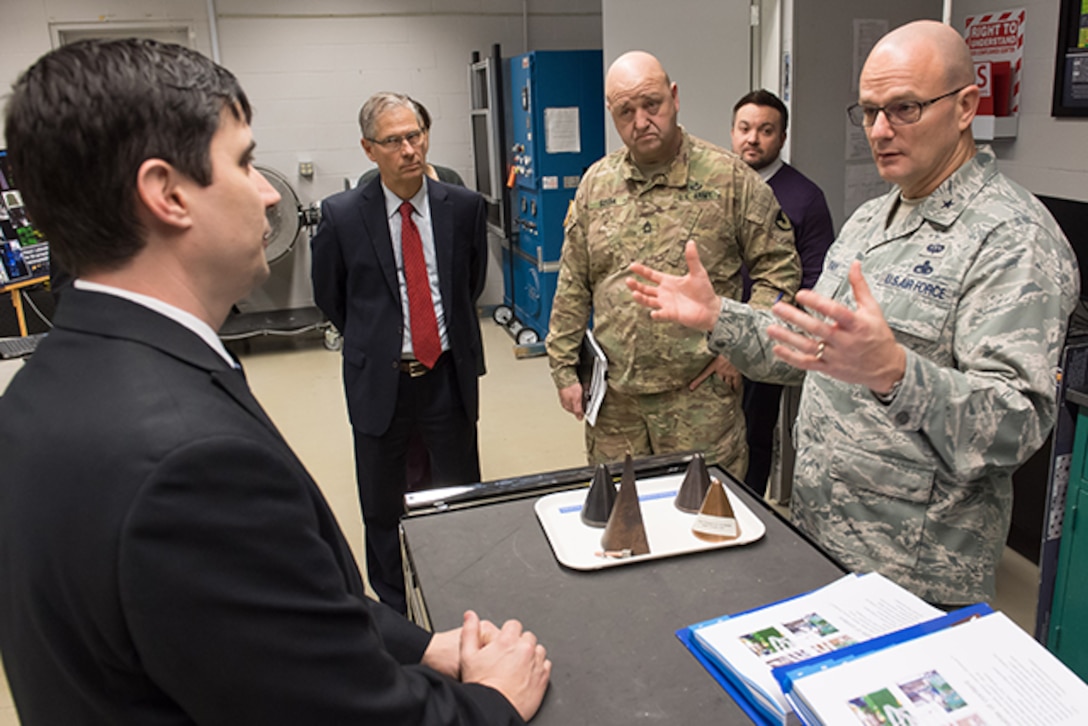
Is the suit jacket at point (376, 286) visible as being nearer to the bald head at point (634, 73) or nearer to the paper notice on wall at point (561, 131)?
the bald head at point (634, 73)

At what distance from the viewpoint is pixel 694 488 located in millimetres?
1475

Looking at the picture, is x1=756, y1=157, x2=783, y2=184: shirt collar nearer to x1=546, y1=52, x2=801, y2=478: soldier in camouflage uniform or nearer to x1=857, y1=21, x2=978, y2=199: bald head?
x1=546, y1=52, x2=801, y2=478: soldier in camouflage uniform

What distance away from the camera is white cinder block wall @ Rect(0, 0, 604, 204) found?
19.0 feet

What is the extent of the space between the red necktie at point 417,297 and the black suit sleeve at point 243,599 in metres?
1.80

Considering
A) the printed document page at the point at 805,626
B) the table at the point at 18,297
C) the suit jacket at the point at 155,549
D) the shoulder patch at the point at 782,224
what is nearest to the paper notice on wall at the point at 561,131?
the shoulder patch at the point at 782,224

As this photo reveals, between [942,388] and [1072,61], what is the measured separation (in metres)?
2.61

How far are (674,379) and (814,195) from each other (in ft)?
3.36

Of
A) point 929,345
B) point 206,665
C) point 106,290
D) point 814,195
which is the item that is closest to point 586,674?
point 206,665

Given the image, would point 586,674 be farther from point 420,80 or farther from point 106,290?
point 420,80

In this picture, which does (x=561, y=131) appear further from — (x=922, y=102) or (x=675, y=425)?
(x=922, y=102)

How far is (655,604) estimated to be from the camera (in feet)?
4.01

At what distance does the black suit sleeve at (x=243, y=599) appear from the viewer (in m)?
0.68

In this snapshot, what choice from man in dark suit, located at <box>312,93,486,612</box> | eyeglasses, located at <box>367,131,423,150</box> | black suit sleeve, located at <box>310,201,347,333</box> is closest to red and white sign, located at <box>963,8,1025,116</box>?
man in dark suit, located at <box>312,93,486,612</box>

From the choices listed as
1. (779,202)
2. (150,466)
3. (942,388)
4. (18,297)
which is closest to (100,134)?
(150,466)
